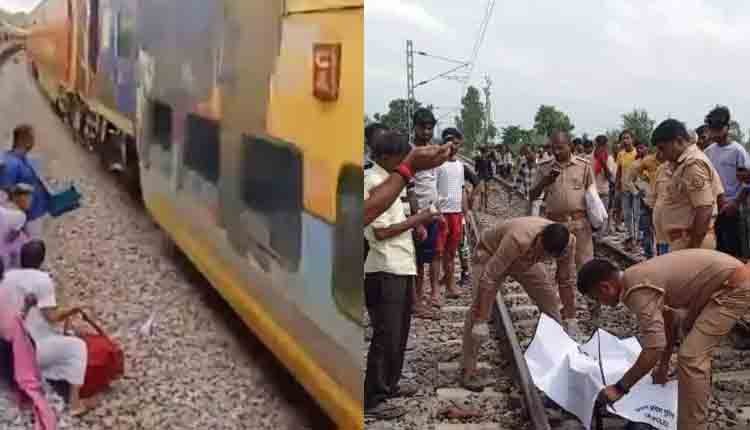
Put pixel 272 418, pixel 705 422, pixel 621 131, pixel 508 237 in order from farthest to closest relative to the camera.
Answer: pixel 508 237
pixel 705 422
pixel 621 131
pixel 272 418

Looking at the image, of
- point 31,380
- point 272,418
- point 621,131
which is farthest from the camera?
point 621,131

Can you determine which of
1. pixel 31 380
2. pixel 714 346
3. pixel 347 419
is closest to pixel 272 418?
pixel 347 419

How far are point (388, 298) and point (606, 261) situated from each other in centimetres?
67

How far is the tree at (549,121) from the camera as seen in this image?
1.92 m

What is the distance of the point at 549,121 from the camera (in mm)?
1989

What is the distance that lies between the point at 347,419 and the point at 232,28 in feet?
2.10

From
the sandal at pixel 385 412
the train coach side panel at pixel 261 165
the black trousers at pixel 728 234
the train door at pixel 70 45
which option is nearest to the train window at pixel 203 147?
the train coach side panel at pixel 261 165

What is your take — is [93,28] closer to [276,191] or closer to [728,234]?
[276,191]

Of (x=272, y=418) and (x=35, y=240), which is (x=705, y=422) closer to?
(x=272, y=418)

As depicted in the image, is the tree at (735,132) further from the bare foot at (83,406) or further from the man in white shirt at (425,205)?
the bare foot at (83,406)

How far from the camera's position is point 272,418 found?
1307mm

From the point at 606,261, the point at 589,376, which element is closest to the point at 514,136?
the point at 606,261

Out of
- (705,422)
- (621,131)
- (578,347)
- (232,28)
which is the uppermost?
(232,28)

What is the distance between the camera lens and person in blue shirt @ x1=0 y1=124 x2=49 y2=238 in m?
1.20
